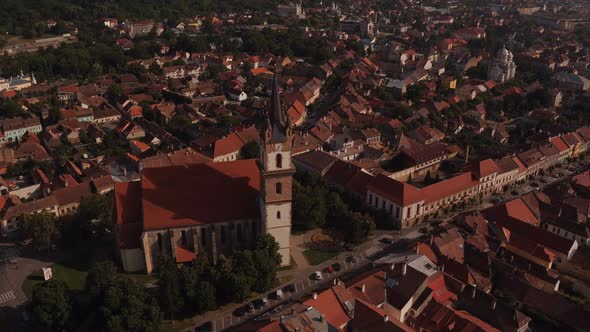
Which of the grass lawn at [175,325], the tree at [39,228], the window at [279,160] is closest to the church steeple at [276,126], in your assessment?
the window at [279,160]

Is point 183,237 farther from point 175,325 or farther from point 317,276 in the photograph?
point 317,276

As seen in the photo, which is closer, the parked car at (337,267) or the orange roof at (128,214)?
the orange roof at (128,214)

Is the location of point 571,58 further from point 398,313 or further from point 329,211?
point 398,313

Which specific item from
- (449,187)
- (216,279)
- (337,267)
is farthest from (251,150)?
(216,279)

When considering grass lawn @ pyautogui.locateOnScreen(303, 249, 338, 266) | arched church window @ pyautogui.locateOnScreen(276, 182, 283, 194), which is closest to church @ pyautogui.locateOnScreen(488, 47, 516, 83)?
grass lawn @ pyautogui.locateOnScreen(303, 249, 338, 266)

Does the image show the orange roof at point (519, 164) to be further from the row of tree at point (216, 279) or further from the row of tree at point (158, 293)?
the row of tree at point (216, 279)

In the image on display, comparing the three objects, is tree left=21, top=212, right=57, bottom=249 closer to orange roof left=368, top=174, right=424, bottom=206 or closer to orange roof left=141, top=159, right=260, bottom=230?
orange roof left=141, top=159, right=260, bottom=230

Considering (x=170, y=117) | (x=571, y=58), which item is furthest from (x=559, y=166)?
(x=571, y=58)
